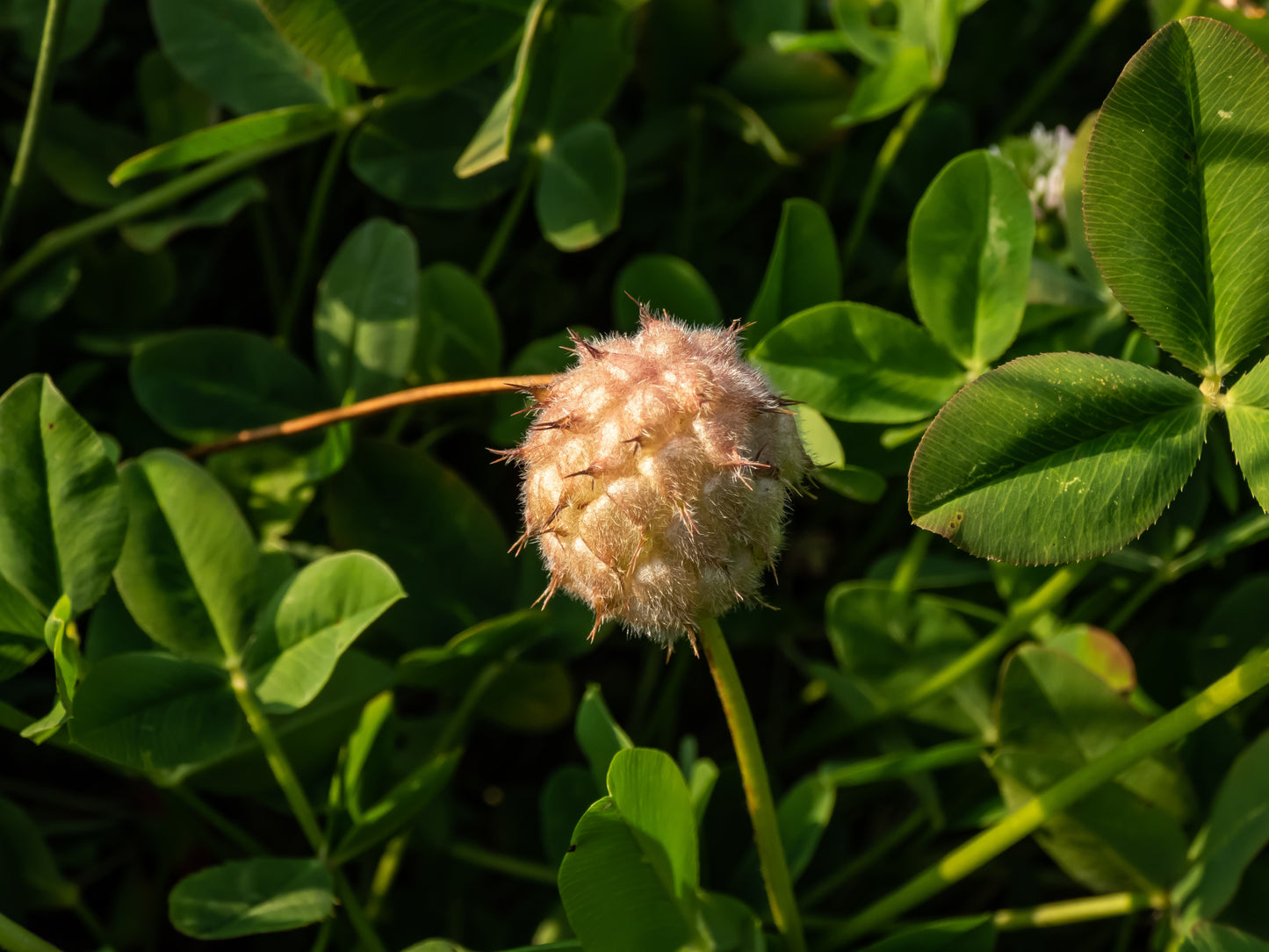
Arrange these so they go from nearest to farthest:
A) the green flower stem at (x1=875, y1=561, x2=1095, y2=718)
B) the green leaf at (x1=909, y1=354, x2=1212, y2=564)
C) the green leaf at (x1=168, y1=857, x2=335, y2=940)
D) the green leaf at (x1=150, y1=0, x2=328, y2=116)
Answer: the green leaf at (x1=909, y1=354, x2=1212, y2=564) < the green leaf at (x1=168, y1=857, x2=335, y2=940) < the green flower stem at (x1=875, y1=561, x2=1095, y2=718) < the green leaf at (x1=150, y1=0, x2=328, y2=116)

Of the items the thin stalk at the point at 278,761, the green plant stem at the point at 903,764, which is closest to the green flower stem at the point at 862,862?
the green plant stem at the point at 903,764

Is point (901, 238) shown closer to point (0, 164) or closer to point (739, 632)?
point (739, 632)

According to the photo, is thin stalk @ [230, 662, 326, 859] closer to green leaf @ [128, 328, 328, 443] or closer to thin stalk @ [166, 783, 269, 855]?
→ thin stalk @ [166, 783, 269, 855]

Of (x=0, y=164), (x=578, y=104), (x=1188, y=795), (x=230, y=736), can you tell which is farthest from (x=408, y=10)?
(x=1188, y=795)

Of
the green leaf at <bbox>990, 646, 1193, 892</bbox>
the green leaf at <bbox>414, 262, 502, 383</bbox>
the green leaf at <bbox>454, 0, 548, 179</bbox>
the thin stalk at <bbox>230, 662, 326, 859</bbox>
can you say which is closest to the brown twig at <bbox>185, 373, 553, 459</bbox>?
the green leaf at <bbox>414, 262, 502, 383</bbox>

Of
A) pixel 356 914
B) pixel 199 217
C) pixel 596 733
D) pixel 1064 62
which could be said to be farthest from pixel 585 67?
pixel 356 914

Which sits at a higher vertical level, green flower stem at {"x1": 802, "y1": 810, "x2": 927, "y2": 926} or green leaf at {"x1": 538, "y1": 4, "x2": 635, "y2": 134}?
green leaf at {"x1": 538, "y1": 4, "x2": 635, "y2": 134}
